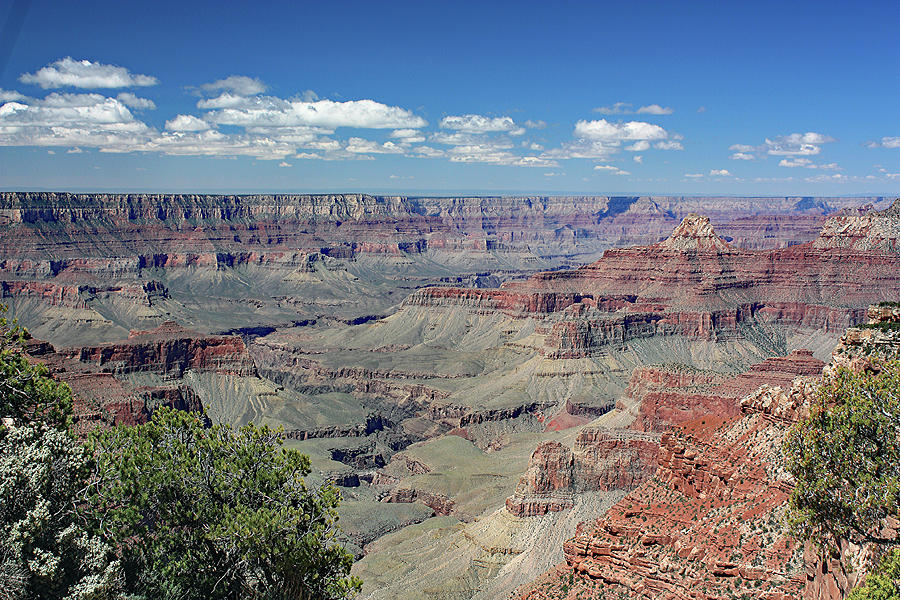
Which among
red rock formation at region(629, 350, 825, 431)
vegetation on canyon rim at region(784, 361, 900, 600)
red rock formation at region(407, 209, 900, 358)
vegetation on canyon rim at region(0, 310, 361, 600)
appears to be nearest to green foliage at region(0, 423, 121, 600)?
vegetation on canyon rim at region(0, 310, 361, 600)

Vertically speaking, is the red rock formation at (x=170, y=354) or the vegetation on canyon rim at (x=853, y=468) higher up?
the vegetation on canyon rim at (x=853, y=468)

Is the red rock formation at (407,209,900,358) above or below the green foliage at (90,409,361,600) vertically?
below

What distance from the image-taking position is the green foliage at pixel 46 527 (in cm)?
2711

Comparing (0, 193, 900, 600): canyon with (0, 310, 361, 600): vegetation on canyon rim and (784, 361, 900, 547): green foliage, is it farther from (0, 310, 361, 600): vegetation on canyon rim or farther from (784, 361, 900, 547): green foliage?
(0, 310, 361, 600): vegetation on canyon rim

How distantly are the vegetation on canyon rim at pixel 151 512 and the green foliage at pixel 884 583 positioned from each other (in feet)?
56.7

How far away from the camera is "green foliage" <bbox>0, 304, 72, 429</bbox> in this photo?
3319cm

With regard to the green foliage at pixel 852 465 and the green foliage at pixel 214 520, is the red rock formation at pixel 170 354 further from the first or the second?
the green foliage at pixel 852 465

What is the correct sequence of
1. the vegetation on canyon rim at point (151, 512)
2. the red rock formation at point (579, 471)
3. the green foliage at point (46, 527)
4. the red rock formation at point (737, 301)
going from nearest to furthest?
the green foliage at point (46, 527) → the vegetation on canyon rim at point (151, 512) → the red rock formation at point (579, 471) → the red rock formation at point (737, 301)

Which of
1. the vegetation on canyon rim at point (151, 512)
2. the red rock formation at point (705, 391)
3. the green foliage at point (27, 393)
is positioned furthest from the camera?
the red rock formation at point (705, 391)

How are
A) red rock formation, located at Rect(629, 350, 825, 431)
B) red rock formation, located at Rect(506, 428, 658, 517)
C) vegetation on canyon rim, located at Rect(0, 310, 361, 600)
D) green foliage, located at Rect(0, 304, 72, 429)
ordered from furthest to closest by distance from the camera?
red rock formation, located at Rect(629, 350, 825, 431) → red rock formation, located at Rect(506, 428, 658, 517) → green foliage, located at Rect(0, 304, 72, 429) → vegetation on canyon rim, located at Rect(0, 310, 361, 600)

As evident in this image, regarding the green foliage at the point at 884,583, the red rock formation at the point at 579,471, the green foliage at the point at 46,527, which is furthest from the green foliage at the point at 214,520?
the red rock formation at the point at 579,471

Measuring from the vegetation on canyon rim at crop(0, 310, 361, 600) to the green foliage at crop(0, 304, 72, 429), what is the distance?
0.06m

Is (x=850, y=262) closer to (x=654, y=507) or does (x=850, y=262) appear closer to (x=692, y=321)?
(x=692, y=321)

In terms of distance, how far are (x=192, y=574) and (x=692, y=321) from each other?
528ft
